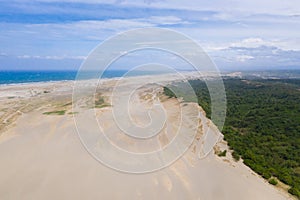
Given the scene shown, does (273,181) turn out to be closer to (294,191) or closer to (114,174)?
(294,191)

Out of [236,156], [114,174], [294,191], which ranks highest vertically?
[114,174]

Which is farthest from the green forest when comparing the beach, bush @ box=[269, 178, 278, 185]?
the beach

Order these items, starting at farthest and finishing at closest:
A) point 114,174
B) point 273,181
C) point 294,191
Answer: point 114,174, point 273,181, point 294,191

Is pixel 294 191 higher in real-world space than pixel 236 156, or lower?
lower

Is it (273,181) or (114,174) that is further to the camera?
(114,174)

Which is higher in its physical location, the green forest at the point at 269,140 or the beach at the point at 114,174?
the beach at the point at 114,174

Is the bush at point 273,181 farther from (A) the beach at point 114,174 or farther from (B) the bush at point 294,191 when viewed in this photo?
(B) the bush at point 294,191

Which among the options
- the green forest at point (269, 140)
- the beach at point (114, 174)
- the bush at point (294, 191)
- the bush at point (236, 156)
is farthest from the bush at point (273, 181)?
the bush at point (236, 156)

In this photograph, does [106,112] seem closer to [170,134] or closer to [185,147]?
[170,134]

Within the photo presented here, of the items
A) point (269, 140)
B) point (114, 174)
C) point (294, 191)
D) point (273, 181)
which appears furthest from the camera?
point (269, 140)

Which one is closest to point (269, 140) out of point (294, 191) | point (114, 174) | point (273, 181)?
point (273, 181)

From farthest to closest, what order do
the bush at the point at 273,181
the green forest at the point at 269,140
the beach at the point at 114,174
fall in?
the green forest at the point at 269,140
the bush at the point at 273,181
the beach at the point at 114,174
